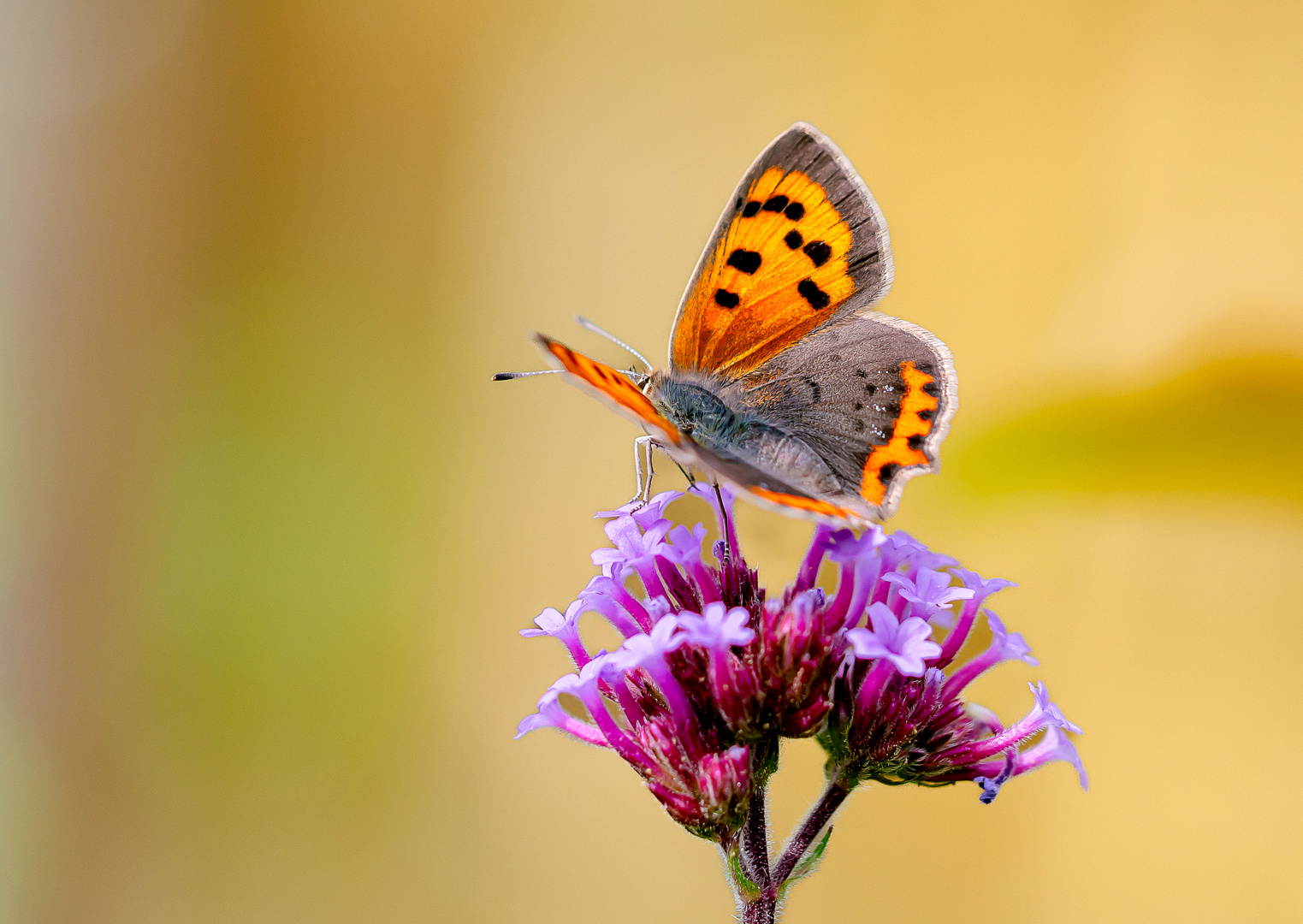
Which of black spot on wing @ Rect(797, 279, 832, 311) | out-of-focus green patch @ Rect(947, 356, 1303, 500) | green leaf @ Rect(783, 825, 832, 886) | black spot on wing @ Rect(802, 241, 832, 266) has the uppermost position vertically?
black spot on wing @ Rect(802, 241, 832, 266)

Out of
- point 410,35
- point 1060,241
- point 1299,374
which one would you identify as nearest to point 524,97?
point 410,35

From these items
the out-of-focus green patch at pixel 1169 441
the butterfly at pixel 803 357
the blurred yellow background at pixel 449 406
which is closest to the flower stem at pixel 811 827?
the butterfly at pixel 803 357

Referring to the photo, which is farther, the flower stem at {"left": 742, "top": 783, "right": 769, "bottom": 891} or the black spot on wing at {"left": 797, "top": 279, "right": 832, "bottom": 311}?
the black spot on wing at {"left": 797, "top": 279, "right": 832, "bottom": 311}

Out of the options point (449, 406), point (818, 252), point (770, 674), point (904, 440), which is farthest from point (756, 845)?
point (449, 406)

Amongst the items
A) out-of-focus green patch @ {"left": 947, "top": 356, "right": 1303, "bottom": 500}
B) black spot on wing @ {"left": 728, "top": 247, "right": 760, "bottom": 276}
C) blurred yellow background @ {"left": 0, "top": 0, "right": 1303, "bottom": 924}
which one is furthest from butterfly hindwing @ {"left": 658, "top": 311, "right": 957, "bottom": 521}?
blurred yellow background @ {"left": 0, "top": 0, "right": 1303, "bottom": 924}

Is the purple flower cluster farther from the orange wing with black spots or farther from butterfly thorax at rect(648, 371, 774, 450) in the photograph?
the orange wing with black spots

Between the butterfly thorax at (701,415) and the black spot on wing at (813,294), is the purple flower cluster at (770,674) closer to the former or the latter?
the butterfly thorax at (701,415)

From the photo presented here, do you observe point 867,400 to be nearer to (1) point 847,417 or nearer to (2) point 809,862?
(1) point 847,417
